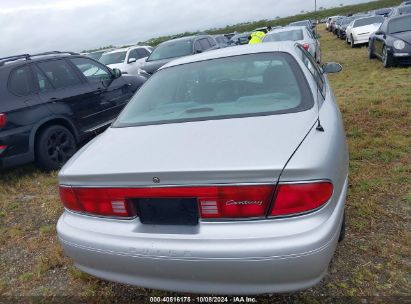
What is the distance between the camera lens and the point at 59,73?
5.64 metres

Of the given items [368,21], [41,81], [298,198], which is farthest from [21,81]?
[368,21]

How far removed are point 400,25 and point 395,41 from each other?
1.00 meters

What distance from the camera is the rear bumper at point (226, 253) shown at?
5.92ft

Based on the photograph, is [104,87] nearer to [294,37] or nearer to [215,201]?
[215,201]

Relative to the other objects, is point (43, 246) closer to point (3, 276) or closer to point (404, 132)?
point (3, 276)

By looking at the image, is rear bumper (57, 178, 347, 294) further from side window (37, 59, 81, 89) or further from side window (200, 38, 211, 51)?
side window (200, 38, 211, 51)

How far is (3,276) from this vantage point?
3.04 m

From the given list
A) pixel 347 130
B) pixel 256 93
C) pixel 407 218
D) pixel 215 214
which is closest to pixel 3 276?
pixel 215 214

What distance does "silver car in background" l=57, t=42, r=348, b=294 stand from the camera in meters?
1.83

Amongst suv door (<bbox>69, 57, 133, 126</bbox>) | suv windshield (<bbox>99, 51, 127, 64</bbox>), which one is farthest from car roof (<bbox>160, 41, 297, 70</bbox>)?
suv windshield (<bbox>99, 51, 127, 64</bbox>)

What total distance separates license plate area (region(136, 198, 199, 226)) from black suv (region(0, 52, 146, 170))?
3.29 meters

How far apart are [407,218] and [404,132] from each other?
2.29 m

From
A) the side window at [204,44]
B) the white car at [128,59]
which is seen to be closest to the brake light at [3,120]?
the side window at [204,44]

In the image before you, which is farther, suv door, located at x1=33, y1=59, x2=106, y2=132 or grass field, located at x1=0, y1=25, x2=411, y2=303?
suv door, located at x1=33, y1=59, x2=106, y2=132
